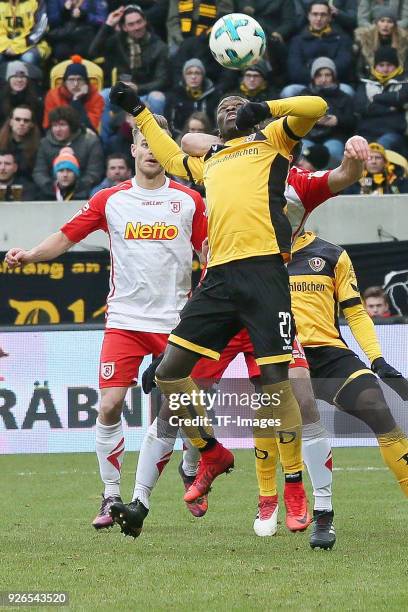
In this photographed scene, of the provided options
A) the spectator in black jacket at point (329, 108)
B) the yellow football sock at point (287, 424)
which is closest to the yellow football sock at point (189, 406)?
the yellow football sock at point (287, 424)

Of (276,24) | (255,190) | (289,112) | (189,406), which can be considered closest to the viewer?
(289,112)

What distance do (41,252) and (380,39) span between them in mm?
10000

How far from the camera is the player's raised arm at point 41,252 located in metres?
7.51

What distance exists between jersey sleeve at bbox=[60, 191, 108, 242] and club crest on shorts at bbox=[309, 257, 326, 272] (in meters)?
1.27

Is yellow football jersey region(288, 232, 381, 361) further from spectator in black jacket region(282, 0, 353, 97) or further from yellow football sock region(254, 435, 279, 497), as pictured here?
spectator in black jacket region(282, 0, 353, 97)

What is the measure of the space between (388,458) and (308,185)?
154 cm

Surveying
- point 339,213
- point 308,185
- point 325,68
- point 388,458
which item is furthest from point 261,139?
point 325,68

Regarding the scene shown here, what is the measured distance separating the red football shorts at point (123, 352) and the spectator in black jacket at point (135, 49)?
9038 mm

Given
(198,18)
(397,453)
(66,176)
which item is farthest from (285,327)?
(198,18)

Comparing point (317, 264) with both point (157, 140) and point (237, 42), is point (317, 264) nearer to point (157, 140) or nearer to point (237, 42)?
point (157, 140)

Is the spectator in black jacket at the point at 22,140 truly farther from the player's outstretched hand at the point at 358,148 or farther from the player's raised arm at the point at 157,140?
the player's outstretched hand at the point at 358,148

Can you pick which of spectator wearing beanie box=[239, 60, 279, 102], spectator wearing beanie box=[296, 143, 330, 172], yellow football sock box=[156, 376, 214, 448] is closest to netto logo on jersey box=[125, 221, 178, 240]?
yellow football sock box=[156, 376, 214, 448]

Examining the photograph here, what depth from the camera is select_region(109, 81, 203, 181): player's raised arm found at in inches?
282

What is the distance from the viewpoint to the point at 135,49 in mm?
16828
